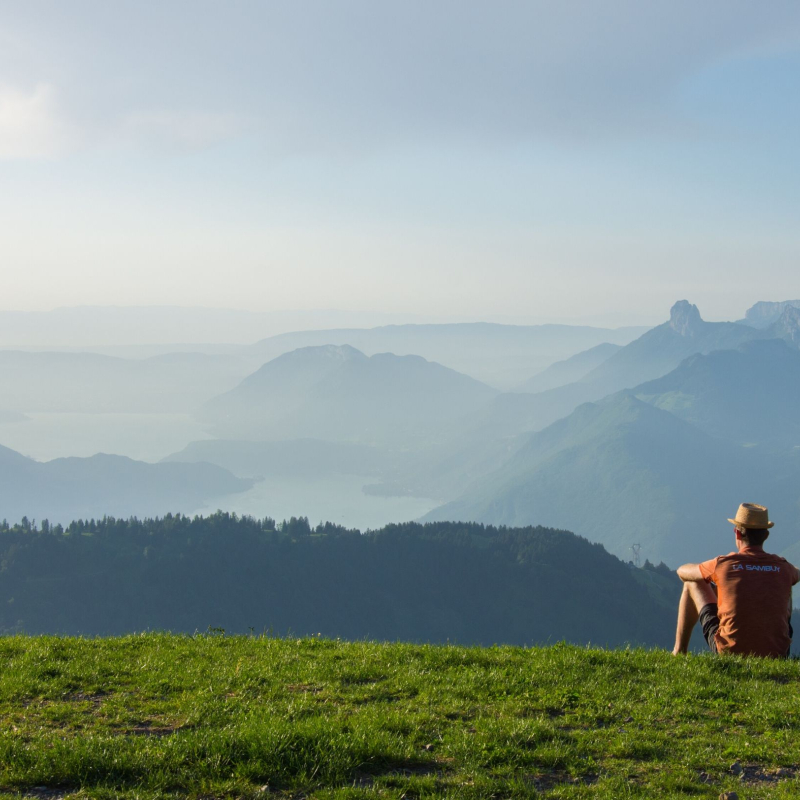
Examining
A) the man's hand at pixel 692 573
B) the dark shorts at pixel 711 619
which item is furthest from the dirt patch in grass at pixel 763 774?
the man's hand at pixel 692 573

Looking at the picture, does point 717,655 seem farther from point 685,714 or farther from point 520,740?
point 520,740

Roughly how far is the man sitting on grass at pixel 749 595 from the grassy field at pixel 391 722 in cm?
59

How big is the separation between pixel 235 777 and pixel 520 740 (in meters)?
3.31

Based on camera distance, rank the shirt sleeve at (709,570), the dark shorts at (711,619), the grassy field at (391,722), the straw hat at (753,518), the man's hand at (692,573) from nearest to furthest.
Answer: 1. the grassy field at (391,722)
2. the straw hat at (753,518)
3. the shirt sleeve at (709,570)
4. the dark shorts at (711,619)
5. the man's hand at (692,573)

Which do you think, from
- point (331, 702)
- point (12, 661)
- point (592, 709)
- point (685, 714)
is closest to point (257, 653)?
point (331, 702)

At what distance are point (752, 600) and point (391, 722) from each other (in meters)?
6.28

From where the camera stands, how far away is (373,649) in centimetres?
1223

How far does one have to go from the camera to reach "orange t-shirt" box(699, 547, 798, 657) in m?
11.0

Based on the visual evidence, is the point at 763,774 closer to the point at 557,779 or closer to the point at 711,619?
the point at 557,779

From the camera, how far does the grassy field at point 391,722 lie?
733cm

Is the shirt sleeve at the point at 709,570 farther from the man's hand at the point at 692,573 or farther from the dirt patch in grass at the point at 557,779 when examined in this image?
the dirt patch in grass at the point at 557,779

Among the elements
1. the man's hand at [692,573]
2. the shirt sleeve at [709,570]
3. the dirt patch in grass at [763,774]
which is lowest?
the dirt patch in grass at [763,774]

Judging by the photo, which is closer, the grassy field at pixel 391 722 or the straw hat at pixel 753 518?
the grassy field at pixel 391 722

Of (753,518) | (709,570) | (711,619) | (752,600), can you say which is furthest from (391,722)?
(753,518)
